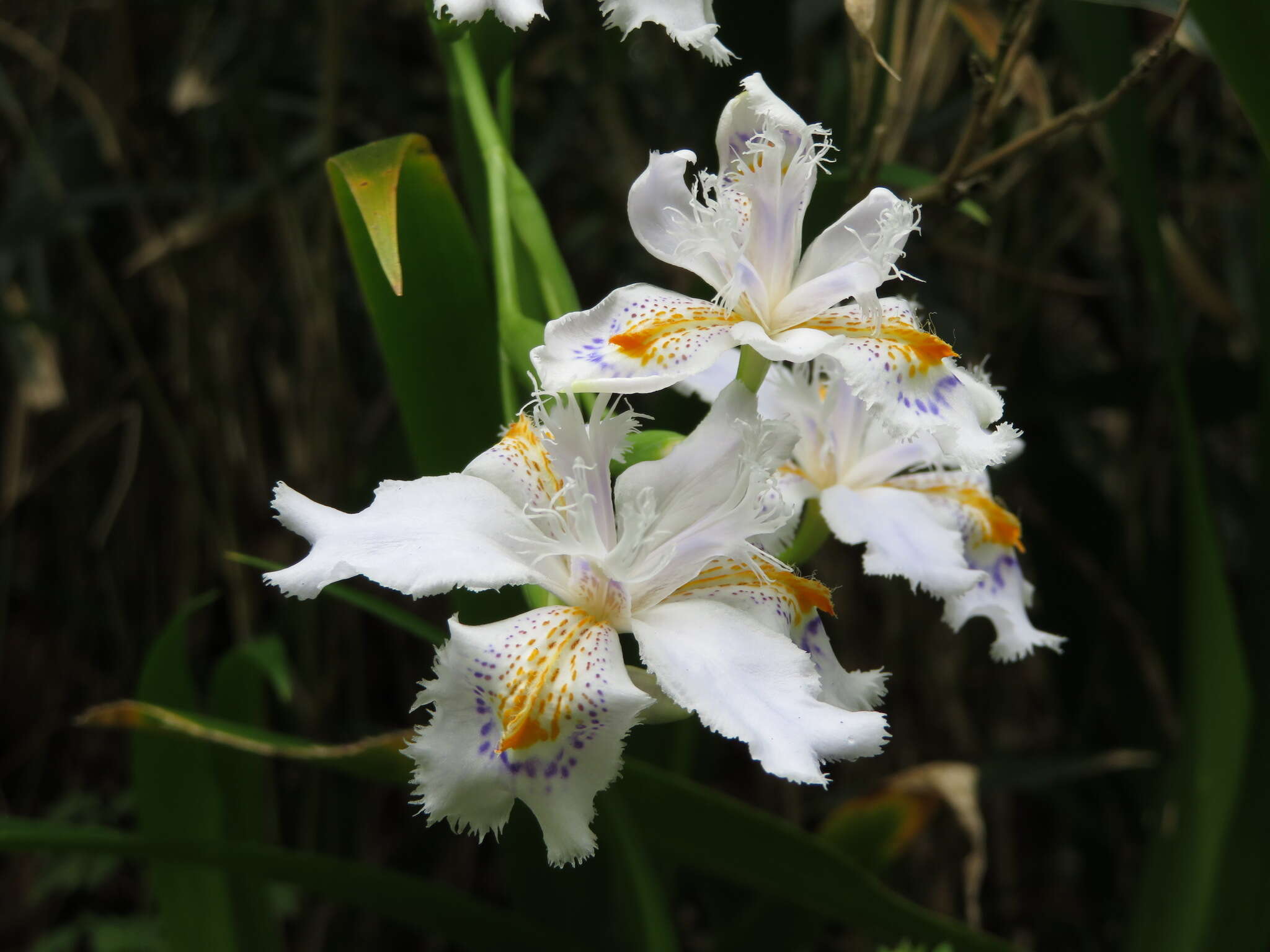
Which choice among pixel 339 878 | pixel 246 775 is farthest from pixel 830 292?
pixel 246 775

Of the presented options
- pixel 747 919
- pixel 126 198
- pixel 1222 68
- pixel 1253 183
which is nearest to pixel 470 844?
pixel 747 919

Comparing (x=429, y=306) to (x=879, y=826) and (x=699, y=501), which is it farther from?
(x=879, y=826)

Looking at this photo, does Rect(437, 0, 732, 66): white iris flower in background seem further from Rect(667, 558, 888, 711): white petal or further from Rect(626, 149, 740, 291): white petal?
Rect(667, 558, 888, 711): white petal

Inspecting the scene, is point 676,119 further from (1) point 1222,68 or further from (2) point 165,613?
(2) point 165,613

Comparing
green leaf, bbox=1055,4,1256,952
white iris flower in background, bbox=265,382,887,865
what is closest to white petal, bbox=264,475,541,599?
white iris flower in background, bbox=265,382,887,865

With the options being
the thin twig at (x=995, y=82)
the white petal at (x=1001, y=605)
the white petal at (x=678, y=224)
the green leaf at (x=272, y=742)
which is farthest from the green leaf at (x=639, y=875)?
the thin twig at (x=995, y=82)
